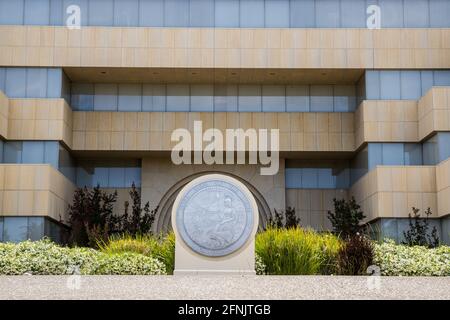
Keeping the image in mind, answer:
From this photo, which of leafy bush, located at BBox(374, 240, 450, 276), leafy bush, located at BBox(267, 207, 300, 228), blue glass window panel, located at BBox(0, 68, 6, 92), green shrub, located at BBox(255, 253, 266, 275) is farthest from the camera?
blue glass window panel, located at BBox(0, 68, 6, 92)

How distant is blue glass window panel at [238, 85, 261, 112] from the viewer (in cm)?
4116

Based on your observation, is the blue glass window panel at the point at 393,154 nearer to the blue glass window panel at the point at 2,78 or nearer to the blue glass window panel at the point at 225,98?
the blue glass window panel at the point at 225,98

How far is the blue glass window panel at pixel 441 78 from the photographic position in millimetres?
38562

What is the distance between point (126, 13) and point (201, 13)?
3801mm

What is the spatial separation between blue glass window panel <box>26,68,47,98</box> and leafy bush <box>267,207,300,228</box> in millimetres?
12853

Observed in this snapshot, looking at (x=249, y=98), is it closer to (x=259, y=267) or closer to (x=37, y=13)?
(x=37, y=13)

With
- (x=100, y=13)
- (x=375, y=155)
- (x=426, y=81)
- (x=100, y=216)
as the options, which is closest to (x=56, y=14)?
(x=100, y=13)

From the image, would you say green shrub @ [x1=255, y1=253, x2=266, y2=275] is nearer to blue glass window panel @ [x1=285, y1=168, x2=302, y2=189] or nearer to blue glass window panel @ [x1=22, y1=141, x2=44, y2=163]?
blue glass window panel @ [x1=22, y1=141, x2=44, y2=163]

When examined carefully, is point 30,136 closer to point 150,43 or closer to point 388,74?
point 150,43

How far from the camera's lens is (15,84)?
38.6 m

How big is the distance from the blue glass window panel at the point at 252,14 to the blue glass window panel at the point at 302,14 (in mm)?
1571

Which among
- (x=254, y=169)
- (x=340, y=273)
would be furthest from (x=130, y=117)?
(x=340, y=273)

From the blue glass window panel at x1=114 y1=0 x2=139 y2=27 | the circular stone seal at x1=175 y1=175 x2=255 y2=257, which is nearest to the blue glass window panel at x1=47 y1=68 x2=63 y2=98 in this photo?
the blue glass window panel at x1=114 y1=0 x2=139 y2=27

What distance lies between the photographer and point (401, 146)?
38469 mm
